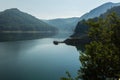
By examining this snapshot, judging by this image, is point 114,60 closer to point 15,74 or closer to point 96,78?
point 96,78

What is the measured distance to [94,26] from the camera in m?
23.3

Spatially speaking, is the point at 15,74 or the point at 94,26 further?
the point at 15,74

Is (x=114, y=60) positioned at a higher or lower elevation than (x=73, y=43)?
higher

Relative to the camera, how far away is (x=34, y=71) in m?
74.8

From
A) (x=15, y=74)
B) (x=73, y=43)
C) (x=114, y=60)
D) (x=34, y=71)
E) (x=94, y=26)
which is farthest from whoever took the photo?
(x=73, y=43)

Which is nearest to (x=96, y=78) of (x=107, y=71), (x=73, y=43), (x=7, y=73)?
(x=107, y=71)

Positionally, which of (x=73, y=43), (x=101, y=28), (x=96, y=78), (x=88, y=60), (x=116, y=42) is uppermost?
(x=101, y=28)

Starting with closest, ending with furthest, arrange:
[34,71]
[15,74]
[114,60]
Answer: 1. [114,60]
2. [15,74]
3. [34,71]

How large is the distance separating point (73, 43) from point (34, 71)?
4622 inches

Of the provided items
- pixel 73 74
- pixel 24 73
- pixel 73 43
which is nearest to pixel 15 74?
pixel 24 73

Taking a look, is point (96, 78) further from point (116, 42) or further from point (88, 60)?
point (116, 42)

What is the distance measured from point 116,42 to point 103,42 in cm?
148

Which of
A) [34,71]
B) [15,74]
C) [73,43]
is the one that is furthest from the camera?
A: [73,43]

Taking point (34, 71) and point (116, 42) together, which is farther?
point (34, 71)
